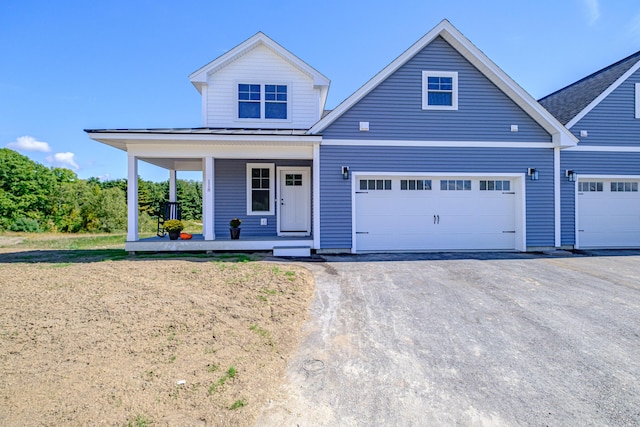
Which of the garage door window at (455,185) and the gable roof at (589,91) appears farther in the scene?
the gable roof at (589,91)

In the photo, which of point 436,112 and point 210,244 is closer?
point 210,244

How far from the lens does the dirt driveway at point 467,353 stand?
Answer: 103 inches

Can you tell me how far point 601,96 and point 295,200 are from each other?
10213 millimetres

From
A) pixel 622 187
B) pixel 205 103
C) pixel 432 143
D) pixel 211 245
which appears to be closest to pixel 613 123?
pixel 622 187

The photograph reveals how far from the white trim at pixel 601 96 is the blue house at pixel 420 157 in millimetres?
693

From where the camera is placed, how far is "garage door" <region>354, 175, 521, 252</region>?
9.44 m

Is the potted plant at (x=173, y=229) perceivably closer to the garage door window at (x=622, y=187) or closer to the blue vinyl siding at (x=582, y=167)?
the blue vinyl siding at (x=582, y=167)

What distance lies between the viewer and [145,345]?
3.47 metres

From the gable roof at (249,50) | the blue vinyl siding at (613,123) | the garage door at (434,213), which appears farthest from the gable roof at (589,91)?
the gable roof at (249,50)

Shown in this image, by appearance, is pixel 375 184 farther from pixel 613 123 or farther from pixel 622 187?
pixel 622 187

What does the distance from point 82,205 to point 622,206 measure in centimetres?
3308

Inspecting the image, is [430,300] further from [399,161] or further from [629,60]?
[629,60]

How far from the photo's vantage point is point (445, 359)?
3465mm

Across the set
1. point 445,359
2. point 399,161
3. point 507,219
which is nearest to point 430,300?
point 445,359
